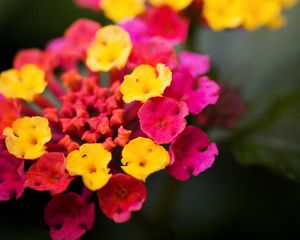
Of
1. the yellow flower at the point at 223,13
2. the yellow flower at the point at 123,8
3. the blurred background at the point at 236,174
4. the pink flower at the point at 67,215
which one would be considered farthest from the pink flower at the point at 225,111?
the pink flower at the point at 67,215

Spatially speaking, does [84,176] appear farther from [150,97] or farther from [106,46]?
[106,46]

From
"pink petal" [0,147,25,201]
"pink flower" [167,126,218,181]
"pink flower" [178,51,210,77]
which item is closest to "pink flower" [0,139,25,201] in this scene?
"pink petal" [0,147,25,201]

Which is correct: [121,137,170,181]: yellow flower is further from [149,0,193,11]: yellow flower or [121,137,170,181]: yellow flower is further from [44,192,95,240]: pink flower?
[149,0,193,11]: yellow flower

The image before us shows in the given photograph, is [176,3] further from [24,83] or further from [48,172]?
[48,172]

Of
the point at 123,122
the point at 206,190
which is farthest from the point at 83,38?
the point at 206,190

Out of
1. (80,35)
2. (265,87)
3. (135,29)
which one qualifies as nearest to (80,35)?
(80,35)

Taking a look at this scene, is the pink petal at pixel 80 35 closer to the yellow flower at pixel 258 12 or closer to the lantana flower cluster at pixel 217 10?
the lantana flower cluster at pixel 217 10
